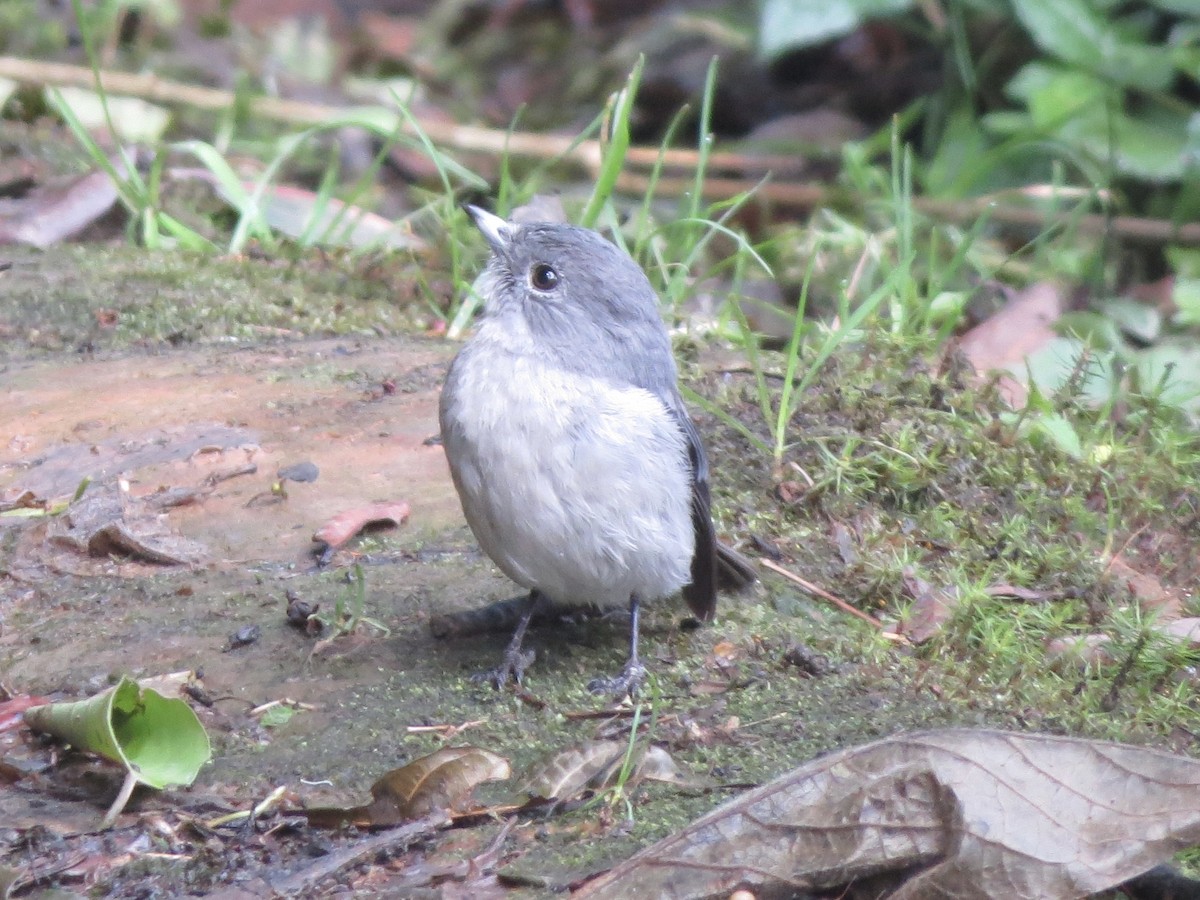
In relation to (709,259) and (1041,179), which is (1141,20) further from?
(709,259)

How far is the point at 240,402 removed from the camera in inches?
171

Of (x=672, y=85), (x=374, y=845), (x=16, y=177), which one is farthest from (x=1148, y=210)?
(x=374, y=845)

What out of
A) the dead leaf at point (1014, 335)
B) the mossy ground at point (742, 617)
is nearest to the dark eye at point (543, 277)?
the mossy ground at point (742, 617)

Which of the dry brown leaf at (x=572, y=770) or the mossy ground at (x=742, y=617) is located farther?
the mossy ground at (x=742, y=617)

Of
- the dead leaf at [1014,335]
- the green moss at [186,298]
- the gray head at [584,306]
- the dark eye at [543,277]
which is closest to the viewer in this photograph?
the gray head at [584,306]

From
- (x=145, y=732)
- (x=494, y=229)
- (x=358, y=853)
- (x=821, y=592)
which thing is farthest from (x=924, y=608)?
(x=145, y=732)

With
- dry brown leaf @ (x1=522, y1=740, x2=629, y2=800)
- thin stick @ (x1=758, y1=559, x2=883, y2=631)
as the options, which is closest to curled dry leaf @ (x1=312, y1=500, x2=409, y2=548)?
thin stick @ (x1=758, y1=559, x2=883, y2=631)

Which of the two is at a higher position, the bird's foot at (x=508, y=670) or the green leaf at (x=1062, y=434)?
the green leaf at (x=1062, y=434)

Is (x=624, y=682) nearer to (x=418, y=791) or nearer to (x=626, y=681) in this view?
(x=626, y=681)

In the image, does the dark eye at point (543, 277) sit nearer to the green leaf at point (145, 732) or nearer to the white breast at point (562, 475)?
the white breast at point (562, 475)

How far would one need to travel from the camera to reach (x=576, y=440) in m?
3.31

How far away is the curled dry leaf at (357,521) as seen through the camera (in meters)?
3.79

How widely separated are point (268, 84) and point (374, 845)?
265 inches

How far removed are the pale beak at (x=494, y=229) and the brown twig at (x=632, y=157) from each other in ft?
9.81
